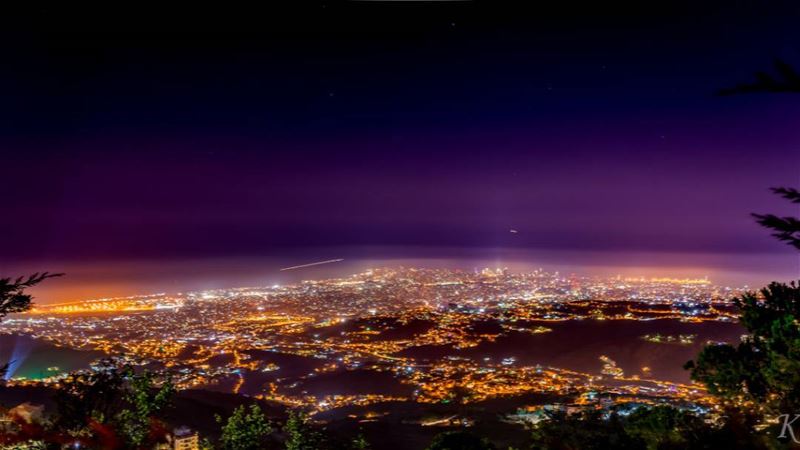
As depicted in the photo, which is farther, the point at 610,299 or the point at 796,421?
the point at 610,299

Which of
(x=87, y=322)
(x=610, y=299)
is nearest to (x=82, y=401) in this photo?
(x=87, y=322)

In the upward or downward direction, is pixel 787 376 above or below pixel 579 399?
above

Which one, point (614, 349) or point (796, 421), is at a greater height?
point (796, 421)

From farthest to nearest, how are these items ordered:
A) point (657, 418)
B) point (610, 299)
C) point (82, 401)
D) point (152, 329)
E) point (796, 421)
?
point (610, 299), point (152, 329), point (82, 401), point (657, 418), point (796, 421)

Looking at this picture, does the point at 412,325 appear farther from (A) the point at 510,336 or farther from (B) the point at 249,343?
(B) the point at 249,343

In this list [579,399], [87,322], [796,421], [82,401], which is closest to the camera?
[796,421]

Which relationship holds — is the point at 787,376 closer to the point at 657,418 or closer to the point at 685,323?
the point at 657,418

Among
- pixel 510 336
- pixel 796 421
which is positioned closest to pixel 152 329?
pixel 510 336

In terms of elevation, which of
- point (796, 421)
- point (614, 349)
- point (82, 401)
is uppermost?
point (796, 421)

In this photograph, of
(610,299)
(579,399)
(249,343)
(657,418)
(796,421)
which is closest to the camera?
(796,421)
